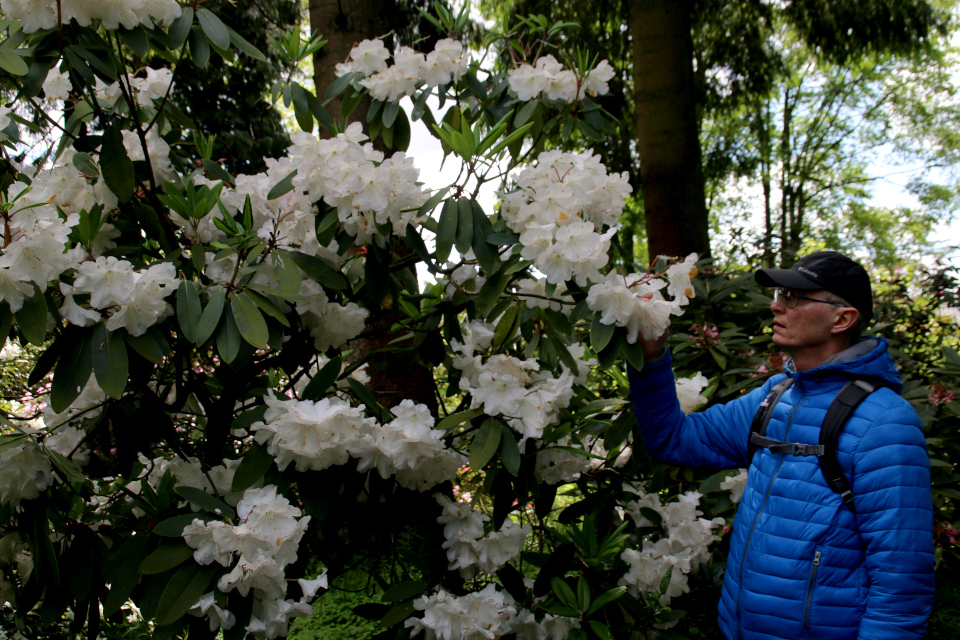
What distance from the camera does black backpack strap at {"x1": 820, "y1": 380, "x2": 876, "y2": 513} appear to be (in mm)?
1406

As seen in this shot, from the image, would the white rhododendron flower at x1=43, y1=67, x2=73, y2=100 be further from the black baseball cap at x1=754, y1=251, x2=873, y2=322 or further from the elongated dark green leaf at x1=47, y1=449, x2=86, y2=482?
the black baseball cap at x1=754, y1=251, x2=873, y2=322

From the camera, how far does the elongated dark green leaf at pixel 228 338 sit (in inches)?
55.7

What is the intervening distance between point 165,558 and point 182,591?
81 mm

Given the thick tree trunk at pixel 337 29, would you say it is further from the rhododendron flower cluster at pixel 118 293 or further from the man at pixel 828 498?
the man at pixel 828 498

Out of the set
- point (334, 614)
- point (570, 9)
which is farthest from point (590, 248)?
point (570, 9)

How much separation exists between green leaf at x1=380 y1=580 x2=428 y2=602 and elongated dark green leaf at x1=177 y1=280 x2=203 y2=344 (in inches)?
34.6

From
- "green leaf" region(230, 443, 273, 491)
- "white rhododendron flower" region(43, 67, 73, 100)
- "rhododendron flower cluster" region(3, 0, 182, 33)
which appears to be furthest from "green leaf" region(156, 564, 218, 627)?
"white rhododendron flower" region(43, 67, 73, 100)

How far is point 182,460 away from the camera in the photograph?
1839 millimetres

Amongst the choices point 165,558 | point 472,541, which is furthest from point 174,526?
point 472,541

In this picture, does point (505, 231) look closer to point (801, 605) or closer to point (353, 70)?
point (353, 70)

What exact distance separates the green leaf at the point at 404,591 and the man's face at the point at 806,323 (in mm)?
1152

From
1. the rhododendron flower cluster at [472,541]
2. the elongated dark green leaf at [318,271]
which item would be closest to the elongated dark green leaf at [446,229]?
the elongated dark green leaf at [318,271]

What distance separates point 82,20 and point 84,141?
34 cm

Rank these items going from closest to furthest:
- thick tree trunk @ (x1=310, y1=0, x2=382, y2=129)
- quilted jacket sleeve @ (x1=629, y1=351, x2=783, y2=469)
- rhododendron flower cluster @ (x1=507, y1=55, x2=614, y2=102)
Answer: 1. quilted jacket sleeve @ (x1=629, y1=351, x2=783, y2=469)
2. rhododendron flower cluster @ (x1=507, y1=55, x2=614, y2=102)
3. thick tree trunk @ (x1=310, y1=0, x2=382, y2=129)
